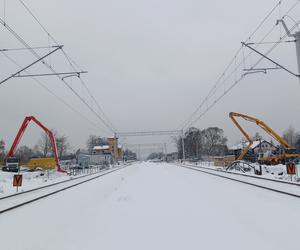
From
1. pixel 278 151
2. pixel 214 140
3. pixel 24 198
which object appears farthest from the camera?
pixel 214 140

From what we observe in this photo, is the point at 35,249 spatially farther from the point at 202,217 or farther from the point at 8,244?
the point at 202,217

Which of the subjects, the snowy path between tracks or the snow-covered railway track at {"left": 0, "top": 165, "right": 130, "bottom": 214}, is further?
the snow-covered railway track at {"left": 0, "top": 165, "right": 130, "bottom": 214}

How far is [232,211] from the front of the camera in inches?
490

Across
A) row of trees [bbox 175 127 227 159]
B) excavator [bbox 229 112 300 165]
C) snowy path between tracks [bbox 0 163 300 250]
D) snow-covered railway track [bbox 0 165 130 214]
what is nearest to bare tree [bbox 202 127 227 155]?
row of trees [bbox 175 127 227 159]

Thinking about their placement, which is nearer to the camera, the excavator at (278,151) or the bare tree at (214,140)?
the excavator at (278,151)

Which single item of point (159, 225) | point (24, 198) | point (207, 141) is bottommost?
point (159, 225)

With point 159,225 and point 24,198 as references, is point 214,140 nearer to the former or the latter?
point 24,198

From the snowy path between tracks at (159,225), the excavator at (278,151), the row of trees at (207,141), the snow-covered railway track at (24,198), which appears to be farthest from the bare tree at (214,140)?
the snowy path between tracks at (159,225)

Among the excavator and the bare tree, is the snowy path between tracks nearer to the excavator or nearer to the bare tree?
the excavator

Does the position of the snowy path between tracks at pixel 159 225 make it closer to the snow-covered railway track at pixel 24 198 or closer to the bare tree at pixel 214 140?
the snow-covered railway track at pixel 24 198

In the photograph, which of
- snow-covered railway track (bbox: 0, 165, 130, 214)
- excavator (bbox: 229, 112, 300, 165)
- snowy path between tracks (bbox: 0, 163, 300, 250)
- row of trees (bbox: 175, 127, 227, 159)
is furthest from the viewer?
row of trees (bbox: 175, 127, 227, 159)

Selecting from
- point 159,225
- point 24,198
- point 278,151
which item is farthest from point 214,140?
point 159,225

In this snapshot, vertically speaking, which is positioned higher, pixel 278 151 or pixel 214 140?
pixel 214 140

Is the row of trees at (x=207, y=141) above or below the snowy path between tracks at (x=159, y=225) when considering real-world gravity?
above
